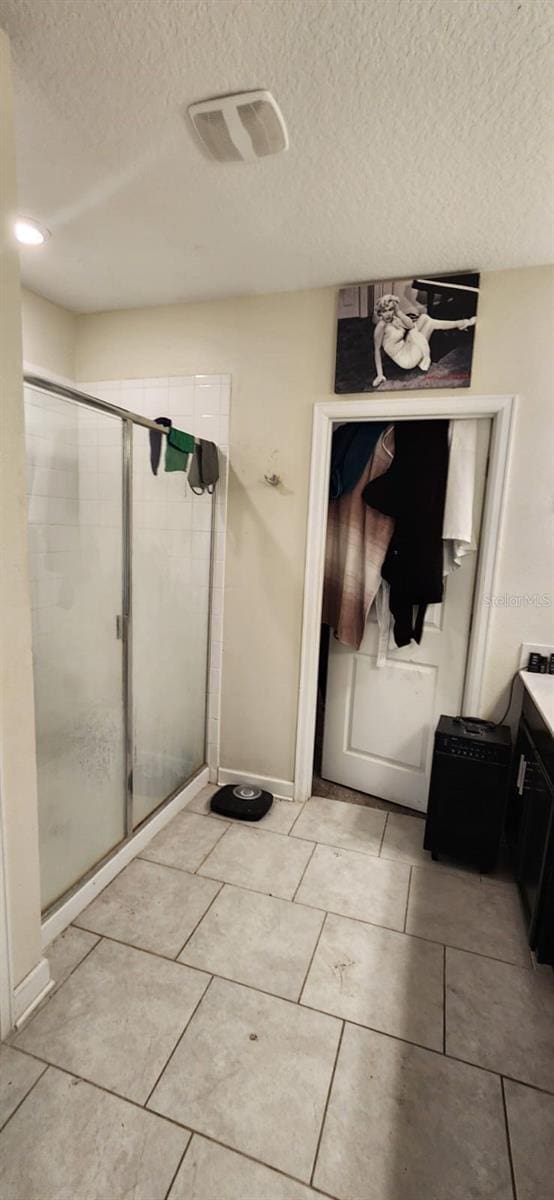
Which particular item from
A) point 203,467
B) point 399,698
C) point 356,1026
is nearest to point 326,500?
point 203,467

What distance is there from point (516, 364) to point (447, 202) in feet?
2.20

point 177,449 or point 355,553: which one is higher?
point 177,449

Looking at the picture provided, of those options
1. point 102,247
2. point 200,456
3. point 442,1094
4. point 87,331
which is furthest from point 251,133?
point 442,1094

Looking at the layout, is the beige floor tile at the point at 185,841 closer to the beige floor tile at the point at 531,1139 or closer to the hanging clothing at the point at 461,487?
the beige floor tile at the point at 531,1139

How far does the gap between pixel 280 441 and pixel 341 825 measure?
1.86 meters

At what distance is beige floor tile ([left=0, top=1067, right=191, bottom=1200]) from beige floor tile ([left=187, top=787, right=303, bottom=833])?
121cm

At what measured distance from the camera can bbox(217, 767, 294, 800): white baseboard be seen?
260 centimetres

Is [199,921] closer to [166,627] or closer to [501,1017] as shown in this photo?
[501,1017]

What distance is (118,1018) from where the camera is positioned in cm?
140

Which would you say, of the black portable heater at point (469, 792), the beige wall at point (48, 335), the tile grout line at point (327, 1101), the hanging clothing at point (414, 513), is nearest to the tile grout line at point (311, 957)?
the tile grout line at point (327, 1101)

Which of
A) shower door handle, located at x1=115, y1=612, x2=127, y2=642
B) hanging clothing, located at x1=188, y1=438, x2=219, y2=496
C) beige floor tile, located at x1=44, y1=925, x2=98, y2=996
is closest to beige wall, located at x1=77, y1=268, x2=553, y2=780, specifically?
hanging clothing, located at x1=188, y1=438, x2=219, y2=496

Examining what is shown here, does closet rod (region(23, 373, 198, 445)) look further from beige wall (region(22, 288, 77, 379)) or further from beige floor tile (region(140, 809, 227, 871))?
beige floor tile (region(140, 809, 227, 871))

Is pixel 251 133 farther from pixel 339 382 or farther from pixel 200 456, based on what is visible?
pixel 200 456

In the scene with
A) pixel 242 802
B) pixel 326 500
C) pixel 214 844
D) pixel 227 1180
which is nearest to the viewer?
pixel 227 1180
